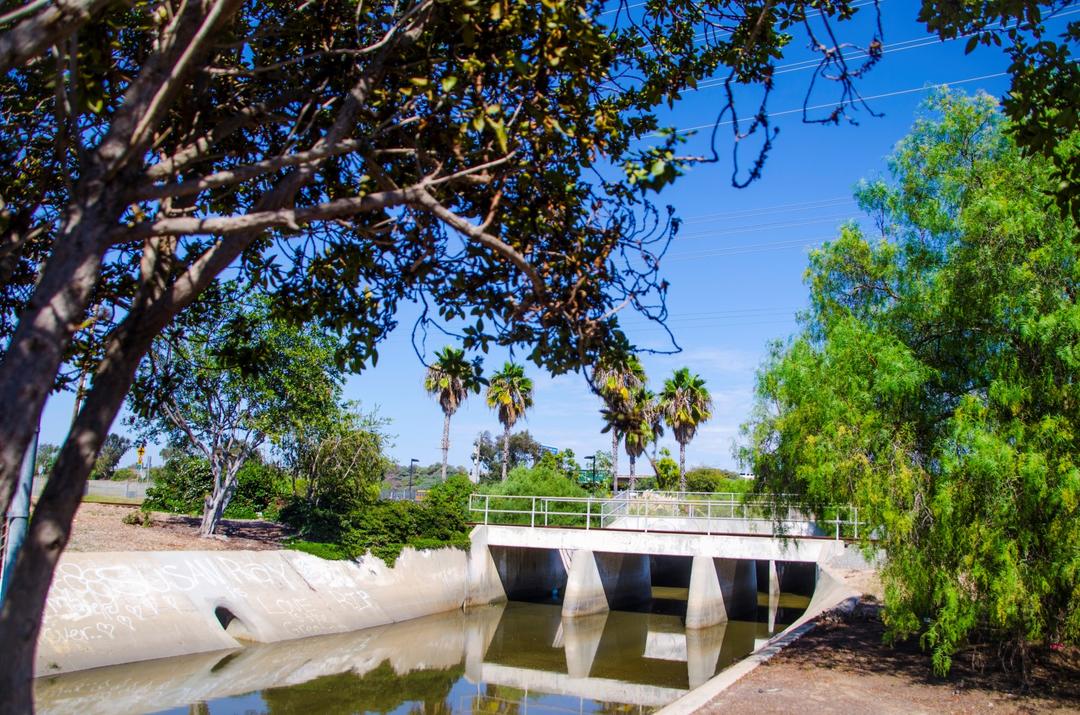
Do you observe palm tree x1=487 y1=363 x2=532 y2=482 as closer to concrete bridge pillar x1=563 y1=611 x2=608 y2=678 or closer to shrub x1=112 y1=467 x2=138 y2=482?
concrete bridge pillar x1=563 y1=611 x2=608 y2=678

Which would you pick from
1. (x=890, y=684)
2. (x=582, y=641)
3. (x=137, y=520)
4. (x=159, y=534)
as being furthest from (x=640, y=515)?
(x=890, y=684)

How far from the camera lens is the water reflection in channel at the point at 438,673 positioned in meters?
16.2

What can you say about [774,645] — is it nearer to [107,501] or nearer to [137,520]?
[137,520]

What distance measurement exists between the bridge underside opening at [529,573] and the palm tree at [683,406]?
12715mm

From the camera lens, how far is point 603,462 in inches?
2331

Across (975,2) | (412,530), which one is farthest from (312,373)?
(975,2)

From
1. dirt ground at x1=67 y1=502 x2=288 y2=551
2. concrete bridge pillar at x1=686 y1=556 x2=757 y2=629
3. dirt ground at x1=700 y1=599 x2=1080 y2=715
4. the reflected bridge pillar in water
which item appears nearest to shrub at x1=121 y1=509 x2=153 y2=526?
dirt ground at x1=67 y1=502 x2=288 y2=551

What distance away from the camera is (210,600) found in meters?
21.2

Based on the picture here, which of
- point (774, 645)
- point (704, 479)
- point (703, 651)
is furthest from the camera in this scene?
point (704, 479)

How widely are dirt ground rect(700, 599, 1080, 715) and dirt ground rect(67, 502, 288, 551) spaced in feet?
55.5

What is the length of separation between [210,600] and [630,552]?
1414cm

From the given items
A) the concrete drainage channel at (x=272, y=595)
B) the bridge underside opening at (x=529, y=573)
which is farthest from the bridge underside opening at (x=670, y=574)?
the concrete drainage channel at (x=272, y=595)

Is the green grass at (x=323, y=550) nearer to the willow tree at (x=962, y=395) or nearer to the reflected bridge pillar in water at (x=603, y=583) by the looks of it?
the reflected bridge pillar in water at (x=603, y=583)

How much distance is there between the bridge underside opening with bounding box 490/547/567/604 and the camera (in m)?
33.3
